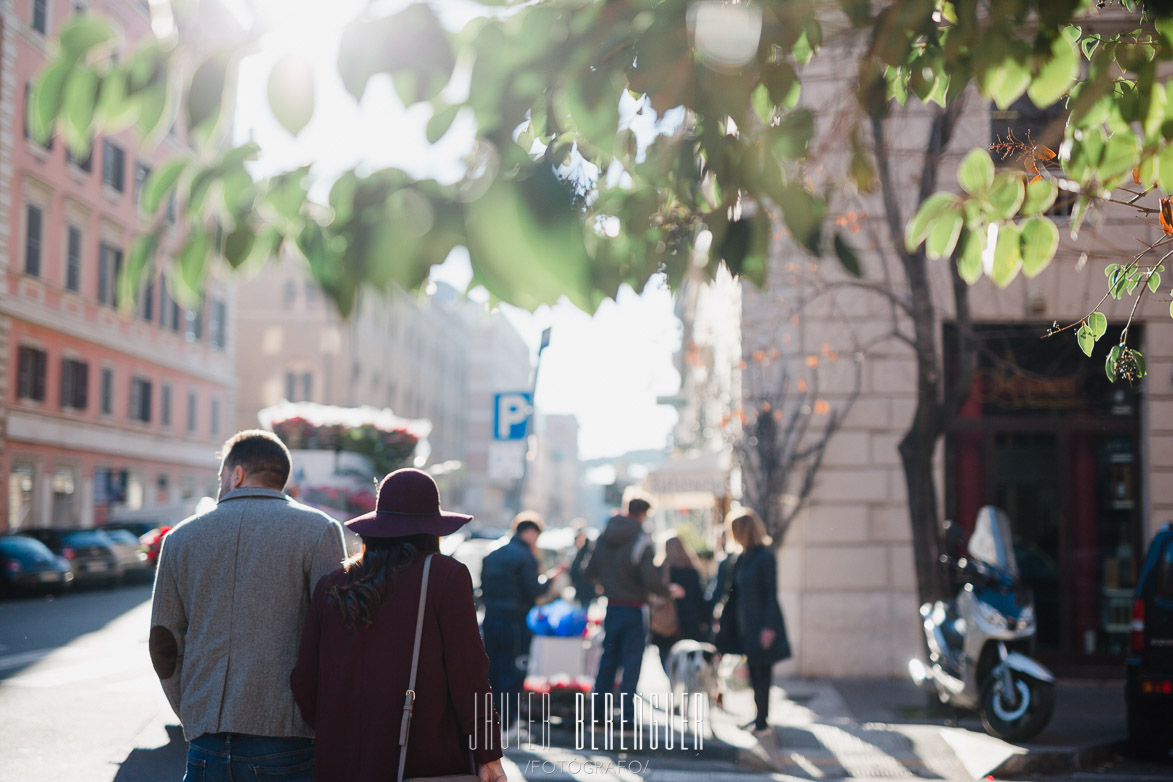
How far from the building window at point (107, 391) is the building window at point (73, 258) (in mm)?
3231

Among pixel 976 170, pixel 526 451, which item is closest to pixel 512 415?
pixel 526 451

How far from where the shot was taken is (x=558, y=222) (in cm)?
221

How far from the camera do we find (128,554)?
27609 millimetres

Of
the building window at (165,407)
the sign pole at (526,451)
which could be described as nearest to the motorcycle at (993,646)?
the sign pole at (526,451)

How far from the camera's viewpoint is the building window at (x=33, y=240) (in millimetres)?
32375

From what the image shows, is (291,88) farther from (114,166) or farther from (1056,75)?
(114,166)

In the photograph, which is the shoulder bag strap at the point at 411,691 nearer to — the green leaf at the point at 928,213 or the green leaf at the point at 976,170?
the green leaf at the point at 928,213

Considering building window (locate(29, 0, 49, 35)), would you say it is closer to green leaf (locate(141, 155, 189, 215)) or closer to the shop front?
the shop front

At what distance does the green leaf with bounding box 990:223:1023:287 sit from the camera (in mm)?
3396

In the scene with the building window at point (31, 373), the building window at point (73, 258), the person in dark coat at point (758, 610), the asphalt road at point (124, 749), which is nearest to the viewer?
the asphalt road at point (124, 749)

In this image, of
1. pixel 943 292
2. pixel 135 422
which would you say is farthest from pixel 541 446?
pixel 943 292

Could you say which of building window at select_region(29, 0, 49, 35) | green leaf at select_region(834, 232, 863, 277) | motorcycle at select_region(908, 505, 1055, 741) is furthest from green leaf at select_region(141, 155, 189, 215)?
building window at select_region(29, 0, 49, 35)

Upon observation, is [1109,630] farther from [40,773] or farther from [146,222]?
[146,222]

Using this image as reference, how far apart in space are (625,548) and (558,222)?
8.15 m
